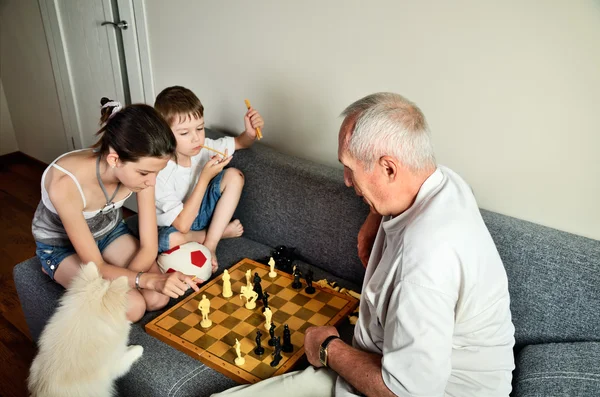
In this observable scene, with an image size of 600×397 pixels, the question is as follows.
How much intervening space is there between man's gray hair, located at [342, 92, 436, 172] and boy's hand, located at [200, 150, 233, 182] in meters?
1.00

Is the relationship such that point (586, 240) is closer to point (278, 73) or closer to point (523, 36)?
point (523, 36)

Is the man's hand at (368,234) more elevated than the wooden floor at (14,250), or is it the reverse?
the man's hand at (368,234)

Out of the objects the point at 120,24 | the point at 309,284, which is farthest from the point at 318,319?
the point at 120,24

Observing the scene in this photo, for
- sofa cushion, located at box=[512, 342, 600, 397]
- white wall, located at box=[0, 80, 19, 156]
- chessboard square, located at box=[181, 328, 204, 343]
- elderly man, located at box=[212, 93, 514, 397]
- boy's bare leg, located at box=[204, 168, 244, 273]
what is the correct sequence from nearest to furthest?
1. elderly man, located at box=[212, 93, 514, 397]
2. sofa cushion, located at box=[512, 342, 600, 397]
3. chessboard square, located at box=[181, 328, 204, 343]
4. boy's bare leg, located at box=[204, 168, 244, 273]
5. white wall, located at box=[0, 80, 19, 156]

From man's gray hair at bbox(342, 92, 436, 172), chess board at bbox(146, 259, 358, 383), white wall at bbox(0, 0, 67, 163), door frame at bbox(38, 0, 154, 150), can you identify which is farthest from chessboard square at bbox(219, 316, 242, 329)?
white wall at bbox(0, 0, 67, 163)

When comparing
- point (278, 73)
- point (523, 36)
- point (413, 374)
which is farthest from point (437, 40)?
point (413, 374)

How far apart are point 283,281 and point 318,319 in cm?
28

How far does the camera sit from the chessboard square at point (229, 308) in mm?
1797

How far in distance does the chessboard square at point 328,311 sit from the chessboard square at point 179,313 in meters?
0.47

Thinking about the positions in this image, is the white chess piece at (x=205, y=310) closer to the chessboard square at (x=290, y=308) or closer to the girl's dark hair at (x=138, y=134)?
the chessboard square at (x=290, y=308)

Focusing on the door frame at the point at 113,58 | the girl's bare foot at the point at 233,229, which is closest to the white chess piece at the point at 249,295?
the girl's bare foot at the point at 233,229

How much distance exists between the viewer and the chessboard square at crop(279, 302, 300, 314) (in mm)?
1792

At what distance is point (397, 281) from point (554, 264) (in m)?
0.63

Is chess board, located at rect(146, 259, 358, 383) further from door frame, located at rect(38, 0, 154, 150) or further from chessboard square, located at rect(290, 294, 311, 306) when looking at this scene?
door frame, located at rect(38, 0, 154, 150)
